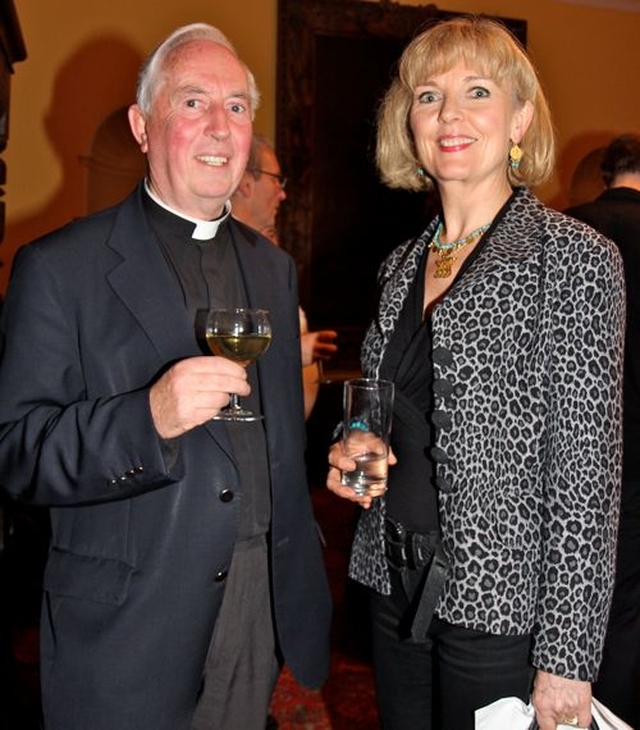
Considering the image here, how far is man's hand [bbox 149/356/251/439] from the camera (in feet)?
4.95

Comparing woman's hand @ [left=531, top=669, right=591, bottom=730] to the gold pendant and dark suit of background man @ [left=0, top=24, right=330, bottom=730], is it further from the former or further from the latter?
the gold pendant

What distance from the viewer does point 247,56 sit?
280 inches

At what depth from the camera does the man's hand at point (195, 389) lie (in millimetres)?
1509

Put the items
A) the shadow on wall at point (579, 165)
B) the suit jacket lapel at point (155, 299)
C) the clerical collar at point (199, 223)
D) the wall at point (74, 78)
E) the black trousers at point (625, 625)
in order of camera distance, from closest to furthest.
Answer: the suit jacket lapel at point (155, 299), the clerical collar at point (199, 223), the black trousers at point (625, 625), the wall at point (74, 78), the shadow on wall at point (579, 165)

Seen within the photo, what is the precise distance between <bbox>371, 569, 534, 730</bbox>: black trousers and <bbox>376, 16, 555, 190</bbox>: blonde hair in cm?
99

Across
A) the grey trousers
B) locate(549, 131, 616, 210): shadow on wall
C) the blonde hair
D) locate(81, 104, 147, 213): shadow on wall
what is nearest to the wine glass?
the grey trousers

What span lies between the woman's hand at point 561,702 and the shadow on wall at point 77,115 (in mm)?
5900

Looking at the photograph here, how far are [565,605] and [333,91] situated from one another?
258 inches

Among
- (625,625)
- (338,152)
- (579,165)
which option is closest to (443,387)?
(625,625)

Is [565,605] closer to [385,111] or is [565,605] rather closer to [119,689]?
[119,689]

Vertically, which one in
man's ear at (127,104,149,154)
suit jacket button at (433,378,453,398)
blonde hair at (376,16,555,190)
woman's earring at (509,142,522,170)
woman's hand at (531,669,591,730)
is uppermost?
blonde hair at (376,16,555,190)

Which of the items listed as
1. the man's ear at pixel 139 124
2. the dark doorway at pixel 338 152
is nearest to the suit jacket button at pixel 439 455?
the man's ear at pixel 139 124

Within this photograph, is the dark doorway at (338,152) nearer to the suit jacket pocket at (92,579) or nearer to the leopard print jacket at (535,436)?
the leopard print jacket at (535,436)

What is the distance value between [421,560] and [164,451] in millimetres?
574
